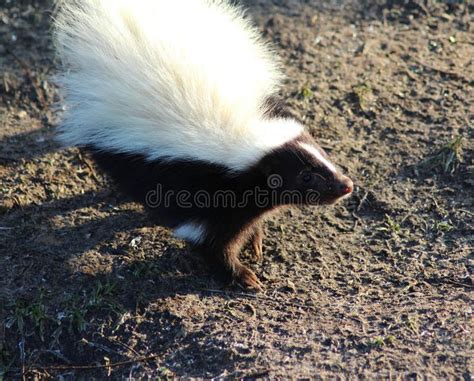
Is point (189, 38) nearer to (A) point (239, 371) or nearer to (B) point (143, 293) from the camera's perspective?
(B) point (143, 293)

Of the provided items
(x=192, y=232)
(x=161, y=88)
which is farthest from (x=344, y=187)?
(x=161, y=88)

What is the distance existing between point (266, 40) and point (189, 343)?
3932mm

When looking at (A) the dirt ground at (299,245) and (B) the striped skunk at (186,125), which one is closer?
(A) the dirt ground at (299,245)

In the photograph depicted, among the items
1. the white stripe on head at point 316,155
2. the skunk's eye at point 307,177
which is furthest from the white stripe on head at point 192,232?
the white stripe on head at point 316,155

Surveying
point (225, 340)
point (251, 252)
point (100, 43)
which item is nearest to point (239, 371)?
point (225, 340)

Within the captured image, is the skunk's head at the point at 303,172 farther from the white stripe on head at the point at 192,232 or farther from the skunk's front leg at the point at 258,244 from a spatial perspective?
the white stripe on head at the point at 192,232

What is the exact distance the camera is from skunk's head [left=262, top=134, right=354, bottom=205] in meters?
5.27

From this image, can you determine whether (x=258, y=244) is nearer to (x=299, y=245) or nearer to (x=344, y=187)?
(x=299, y=245)

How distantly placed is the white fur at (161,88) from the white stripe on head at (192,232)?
1.75ft

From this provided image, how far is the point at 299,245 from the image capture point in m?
5.80

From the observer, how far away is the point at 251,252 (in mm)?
5816

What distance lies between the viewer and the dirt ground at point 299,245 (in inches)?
186

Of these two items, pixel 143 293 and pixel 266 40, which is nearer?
pixel 143 293

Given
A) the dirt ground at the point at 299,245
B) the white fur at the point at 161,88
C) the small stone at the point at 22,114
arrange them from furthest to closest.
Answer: the small stone at the point at 22,114 < the white fur at the point at 161,88 < the dirt ground at the point at 299,245
